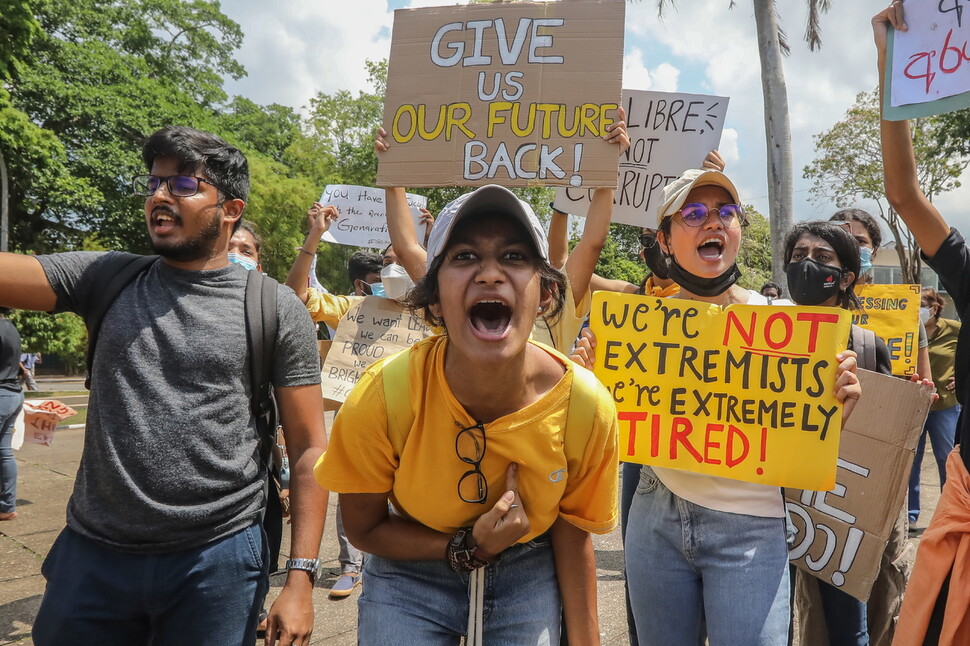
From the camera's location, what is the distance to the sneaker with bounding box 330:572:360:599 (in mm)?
4059

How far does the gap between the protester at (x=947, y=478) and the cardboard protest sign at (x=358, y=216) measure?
4.05 m

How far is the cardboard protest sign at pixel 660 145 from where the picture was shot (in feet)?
12.4

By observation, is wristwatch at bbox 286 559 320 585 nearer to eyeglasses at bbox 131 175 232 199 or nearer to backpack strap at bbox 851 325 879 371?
eyeglasses at bbox 131 175 232 199

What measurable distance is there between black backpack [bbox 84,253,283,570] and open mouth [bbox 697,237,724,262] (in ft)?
4.58

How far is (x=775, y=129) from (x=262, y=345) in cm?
868

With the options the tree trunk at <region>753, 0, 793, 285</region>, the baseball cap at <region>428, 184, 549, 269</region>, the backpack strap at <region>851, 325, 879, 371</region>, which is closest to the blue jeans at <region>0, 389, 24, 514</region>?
the baseball cap at <region>428, 184, 549, 269</region>

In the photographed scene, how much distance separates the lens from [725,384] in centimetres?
227

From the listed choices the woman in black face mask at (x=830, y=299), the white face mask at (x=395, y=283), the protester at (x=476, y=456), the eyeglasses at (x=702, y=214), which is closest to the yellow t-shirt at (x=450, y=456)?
the protester at (x=476, y=456)

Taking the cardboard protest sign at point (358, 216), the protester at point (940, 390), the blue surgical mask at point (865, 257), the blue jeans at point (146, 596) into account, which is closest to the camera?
the blue jeans at point (146, 596)

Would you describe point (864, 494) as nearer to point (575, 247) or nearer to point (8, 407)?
point (575, 247)

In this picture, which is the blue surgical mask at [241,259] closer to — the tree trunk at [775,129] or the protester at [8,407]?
the protester at [8,407]

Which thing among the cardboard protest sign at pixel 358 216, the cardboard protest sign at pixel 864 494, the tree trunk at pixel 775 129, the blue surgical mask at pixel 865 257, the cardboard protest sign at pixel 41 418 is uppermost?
the tree trunk at pixel 775 129

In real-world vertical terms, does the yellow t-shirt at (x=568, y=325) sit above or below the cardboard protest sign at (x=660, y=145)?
below

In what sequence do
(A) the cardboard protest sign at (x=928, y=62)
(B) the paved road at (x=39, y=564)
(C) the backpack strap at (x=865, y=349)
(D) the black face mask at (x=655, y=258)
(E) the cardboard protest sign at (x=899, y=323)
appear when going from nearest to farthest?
(A) the cardboard protest sign at (x=928, y=62)
(C) the backpack strap at (x=865, y=349)
(D) the black face mask at (x=655, y=258)
(B) the paved road at (x=39, y=564)
(E) the cardboard protest sign at (x=899, y=323)
